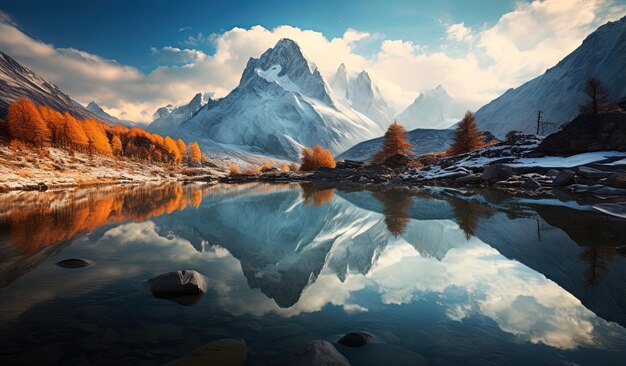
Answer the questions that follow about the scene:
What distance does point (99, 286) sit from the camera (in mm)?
8703

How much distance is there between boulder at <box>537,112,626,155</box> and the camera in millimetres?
35594

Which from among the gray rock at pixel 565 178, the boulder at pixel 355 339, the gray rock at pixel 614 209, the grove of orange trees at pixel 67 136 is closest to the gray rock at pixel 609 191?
the gray rock at pixel 565 178

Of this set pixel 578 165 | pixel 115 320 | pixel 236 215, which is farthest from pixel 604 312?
pixel 578 165

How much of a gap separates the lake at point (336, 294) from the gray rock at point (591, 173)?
1904cm

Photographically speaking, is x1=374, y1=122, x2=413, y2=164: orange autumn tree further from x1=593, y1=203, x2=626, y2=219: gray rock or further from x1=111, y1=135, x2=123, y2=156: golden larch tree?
x1=111, y1=135, x2=123, y2=156: golden larch tree

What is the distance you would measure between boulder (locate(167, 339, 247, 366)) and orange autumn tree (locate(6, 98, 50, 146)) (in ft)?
381

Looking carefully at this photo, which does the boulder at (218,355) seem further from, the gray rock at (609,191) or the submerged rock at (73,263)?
the gray rock at (609,191)

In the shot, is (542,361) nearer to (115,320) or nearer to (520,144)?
(115,320)

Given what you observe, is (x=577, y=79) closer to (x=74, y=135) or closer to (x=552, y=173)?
(x=552, y=173)

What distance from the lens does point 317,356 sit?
15.9 ft

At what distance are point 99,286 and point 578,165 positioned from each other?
45292 millimetres

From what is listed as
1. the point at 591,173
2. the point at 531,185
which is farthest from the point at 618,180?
the point at 531,185

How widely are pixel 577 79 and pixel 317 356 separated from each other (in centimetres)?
23150

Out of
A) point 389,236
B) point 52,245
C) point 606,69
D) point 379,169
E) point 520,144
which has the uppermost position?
point 606,69
